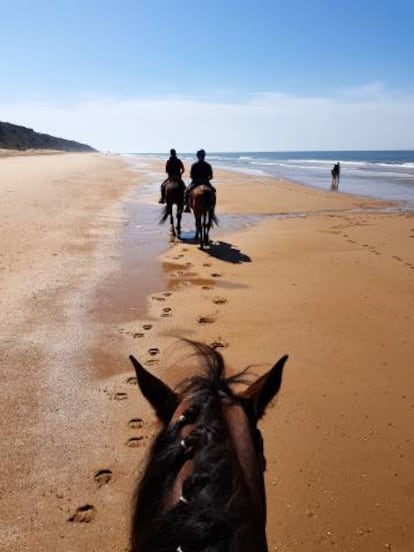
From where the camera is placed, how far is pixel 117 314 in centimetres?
678

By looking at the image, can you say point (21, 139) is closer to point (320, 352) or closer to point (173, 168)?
point (173, 168)

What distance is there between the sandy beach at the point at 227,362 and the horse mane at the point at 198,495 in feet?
2.52

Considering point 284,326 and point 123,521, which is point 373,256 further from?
point 123,521

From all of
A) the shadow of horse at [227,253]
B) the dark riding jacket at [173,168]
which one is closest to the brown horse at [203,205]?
the shadow of horse at [227,253]

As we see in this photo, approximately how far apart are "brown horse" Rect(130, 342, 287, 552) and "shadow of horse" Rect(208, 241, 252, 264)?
8.10 metres

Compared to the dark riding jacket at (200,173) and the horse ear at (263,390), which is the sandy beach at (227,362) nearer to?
the horse ear at (263,390)

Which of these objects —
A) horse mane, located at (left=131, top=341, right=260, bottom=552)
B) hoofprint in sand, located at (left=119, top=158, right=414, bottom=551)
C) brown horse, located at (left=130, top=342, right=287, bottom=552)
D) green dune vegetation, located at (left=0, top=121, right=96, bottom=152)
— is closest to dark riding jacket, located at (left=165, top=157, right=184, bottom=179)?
hoofprint in sand, located at (left=119, top=158, right=414, bottom=551)

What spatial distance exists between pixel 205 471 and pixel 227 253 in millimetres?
9463

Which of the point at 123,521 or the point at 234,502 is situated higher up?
the point at 234,502

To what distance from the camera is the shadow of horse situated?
10.1 meters

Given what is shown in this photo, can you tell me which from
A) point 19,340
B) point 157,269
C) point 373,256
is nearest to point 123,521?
point 19,340

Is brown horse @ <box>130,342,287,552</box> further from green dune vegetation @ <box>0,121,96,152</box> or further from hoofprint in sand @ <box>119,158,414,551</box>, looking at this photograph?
green dune vegetation @ <box>0,121,96,152</box>

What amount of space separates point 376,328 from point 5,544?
4733 millimetres

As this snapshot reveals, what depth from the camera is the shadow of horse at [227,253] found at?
1013 cm
